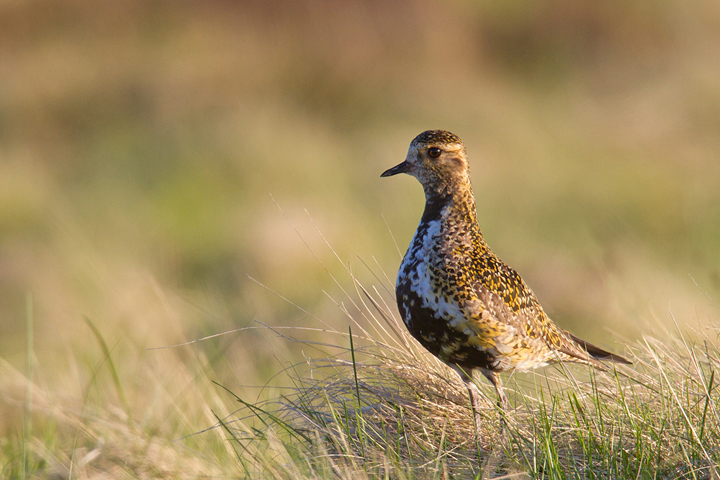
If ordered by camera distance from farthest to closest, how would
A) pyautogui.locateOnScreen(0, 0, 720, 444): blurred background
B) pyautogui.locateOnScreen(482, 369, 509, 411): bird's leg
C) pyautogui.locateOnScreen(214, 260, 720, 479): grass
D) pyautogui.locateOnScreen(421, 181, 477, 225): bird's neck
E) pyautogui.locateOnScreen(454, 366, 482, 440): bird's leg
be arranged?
1. pyautogui.locateOnScreen(0, 0, 720, 444): blurred background
2. pyautogui.locateOnScreen(421, 181, 477, 225): bird's neck
3. pyautogui.locateOnScreen(482, 369, 509, 411): bird's leg
4. pyautogui.locateOnScreen(454, 366, 482, 440): bird's leg
5. pyautogui.locateOnScreen(214, 260, 720, 479): grass

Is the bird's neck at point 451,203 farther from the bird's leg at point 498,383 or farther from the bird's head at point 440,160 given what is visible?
the bird's leg at point 498,383

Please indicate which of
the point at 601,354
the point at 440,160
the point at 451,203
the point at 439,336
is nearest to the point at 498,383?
the point at 439,336

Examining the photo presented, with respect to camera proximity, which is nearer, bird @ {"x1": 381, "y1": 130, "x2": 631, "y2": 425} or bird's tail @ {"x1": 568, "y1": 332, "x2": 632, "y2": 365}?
bird @ {"x1": 381, "y1": 130, "x2": 631, "y2": 425}

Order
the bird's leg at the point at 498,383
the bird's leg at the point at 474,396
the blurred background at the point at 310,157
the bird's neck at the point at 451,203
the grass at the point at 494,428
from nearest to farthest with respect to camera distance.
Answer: the grass at the point at 494,428, the bird's leg at the point at 474,396, the bird's leg at the point at 498,383, the bird's neck at the point at 451,203, the blurred background at the point at 310,157

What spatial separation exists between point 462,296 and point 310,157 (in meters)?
10.6

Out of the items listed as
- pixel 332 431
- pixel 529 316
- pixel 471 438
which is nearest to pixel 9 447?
pixel 332 431

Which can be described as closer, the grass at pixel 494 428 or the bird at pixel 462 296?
the grass at pixel 494 428

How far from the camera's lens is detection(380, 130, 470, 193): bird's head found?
3207mm

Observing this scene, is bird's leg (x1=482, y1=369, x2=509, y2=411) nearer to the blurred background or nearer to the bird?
the bird

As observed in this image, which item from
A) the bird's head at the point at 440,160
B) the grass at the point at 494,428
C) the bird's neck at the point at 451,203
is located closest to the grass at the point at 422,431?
the grass at the point at 494,428

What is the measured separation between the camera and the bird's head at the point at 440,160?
10.5 ft

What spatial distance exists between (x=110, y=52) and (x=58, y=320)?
11.9m

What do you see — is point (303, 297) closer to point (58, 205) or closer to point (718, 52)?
point (58, 205)

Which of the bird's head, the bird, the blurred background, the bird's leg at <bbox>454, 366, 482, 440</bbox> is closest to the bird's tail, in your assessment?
the bird
